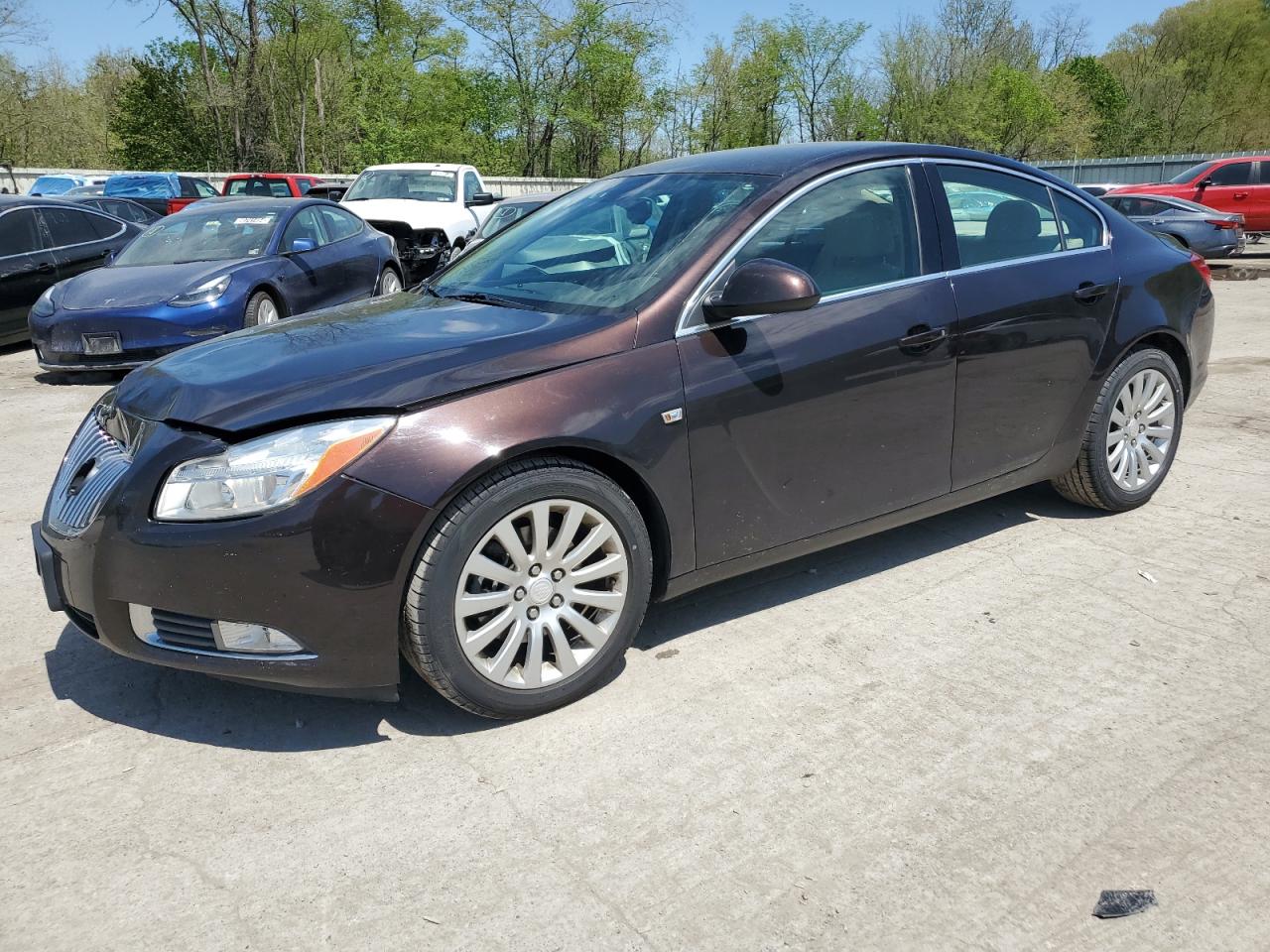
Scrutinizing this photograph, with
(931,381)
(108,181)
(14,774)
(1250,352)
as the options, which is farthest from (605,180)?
(108,181)

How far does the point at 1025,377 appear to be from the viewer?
4164 mm

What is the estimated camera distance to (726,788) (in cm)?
278

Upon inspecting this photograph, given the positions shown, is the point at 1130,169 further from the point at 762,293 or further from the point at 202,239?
the point at 762,293

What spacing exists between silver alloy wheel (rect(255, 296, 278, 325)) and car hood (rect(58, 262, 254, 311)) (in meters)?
0.37

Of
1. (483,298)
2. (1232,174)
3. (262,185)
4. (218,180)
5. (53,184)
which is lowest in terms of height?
(483,298)

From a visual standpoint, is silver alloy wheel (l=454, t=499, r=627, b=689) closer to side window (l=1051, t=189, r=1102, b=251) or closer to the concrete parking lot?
the concrete parking lot

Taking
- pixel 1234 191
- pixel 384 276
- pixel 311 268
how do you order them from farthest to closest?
pixel 1234 191, pixel 384 276, pixel 311 268

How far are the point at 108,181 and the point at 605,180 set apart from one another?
24.3 meters

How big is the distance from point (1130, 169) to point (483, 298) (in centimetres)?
3939

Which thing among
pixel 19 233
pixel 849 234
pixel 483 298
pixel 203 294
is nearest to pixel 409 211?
pixel 19 233

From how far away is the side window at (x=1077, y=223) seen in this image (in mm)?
4465

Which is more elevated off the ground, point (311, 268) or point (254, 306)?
point (311, 268)

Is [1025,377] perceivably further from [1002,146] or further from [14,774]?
[1002,146]

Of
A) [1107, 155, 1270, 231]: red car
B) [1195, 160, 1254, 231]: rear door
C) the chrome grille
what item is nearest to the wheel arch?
the chrome grille
